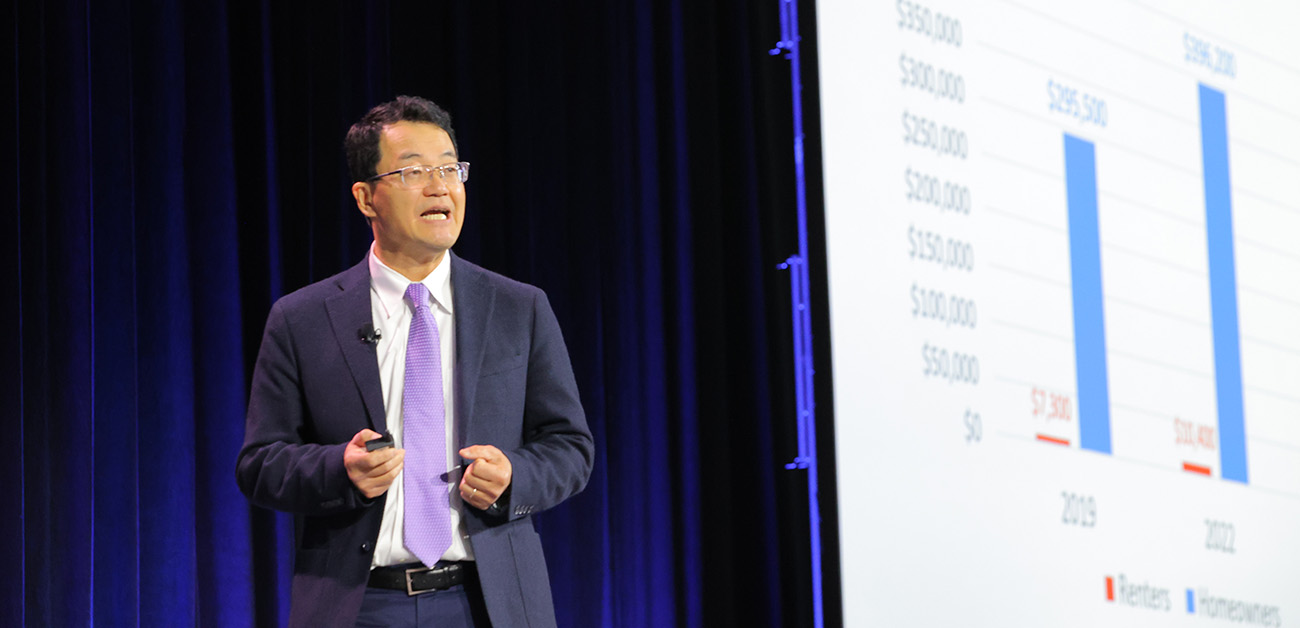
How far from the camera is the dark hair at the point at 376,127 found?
7.63 ft

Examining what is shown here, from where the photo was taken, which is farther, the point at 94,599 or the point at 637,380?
the point at 637,380

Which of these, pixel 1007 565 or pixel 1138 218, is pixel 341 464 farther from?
pixel 1138 218

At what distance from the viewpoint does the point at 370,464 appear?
1.96 meters

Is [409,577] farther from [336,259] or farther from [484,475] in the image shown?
[336,259]

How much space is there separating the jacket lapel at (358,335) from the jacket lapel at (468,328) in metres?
0.13

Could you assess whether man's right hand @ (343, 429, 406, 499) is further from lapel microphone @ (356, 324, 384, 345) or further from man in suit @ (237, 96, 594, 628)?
lapel microphone @ (356, 324, 384, 345)

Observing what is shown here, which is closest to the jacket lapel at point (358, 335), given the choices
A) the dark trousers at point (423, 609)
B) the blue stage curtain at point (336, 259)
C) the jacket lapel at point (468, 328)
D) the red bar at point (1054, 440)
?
the jacket lapel at point (468, 328)

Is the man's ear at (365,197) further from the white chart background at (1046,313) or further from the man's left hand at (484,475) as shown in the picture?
the white chart background at (1046,313)

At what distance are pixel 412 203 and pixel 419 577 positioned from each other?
0.62 meters

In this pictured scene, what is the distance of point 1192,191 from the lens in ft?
9.71

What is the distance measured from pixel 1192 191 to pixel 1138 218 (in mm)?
257

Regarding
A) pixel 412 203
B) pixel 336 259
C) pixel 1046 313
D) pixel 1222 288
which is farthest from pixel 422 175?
pixel 1222 288

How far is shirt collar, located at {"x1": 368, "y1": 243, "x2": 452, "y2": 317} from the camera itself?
2.25m

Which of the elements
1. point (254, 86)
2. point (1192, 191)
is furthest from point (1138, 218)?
point (254, 86)
